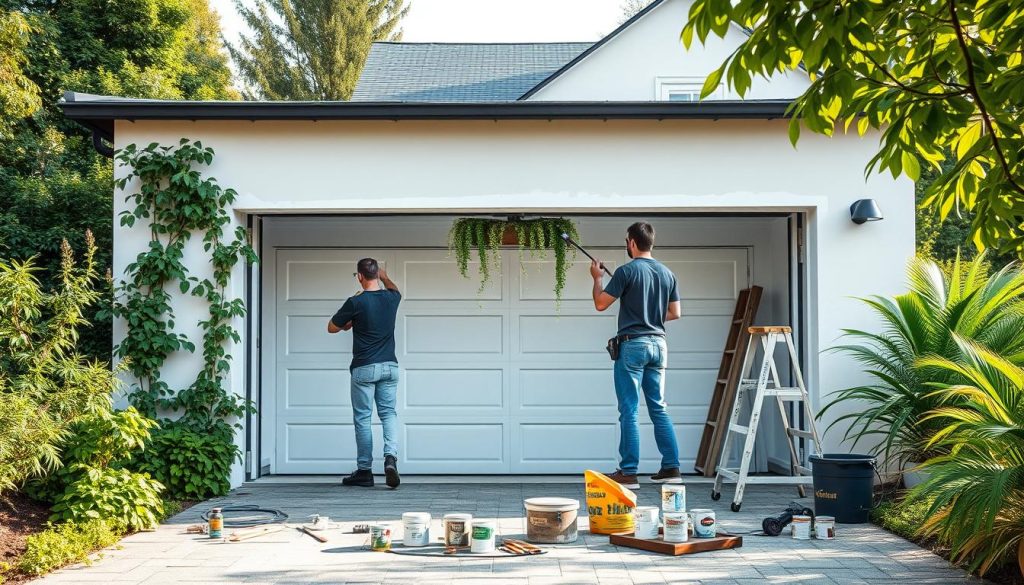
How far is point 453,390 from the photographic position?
9.00m

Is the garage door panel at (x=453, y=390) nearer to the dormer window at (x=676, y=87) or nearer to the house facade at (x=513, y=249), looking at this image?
the house facade at (x=513, y=249)

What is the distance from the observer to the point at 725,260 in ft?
29.8

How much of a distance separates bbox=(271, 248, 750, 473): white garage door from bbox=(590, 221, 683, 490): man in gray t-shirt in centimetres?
168

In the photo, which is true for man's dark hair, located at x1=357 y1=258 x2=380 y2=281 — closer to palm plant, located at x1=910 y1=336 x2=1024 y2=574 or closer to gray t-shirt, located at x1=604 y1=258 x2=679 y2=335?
gray t-shirt, located at x1=604 y1=258 x2=679 y2=335

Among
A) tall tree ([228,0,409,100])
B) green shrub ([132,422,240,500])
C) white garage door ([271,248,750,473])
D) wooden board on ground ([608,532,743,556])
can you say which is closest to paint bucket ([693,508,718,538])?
wooden board on ground ([608,532,743,556])

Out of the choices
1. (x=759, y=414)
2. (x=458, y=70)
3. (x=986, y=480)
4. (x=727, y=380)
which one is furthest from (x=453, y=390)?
(x=458, y=70)

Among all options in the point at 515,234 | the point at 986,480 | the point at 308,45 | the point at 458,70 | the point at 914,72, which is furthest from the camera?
the point at 308,45

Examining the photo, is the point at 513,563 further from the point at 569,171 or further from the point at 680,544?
the point at 569,171

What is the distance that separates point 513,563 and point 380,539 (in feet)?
2.50

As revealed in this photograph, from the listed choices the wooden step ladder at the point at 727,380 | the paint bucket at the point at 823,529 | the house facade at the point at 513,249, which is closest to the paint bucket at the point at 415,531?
the paint bucket at the point at 823,529

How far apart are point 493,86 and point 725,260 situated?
436 centimetres

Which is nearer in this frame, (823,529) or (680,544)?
(680,544)

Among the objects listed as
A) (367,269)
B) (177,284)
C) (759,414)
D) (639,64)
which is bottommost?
(759,414)

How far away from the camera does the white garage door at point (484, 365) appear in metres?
8.96
